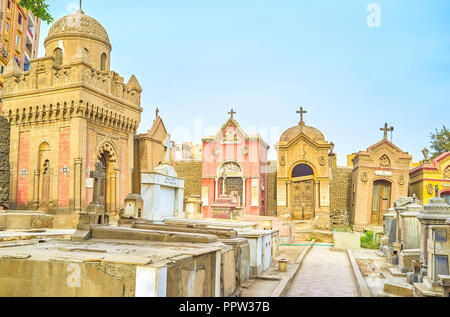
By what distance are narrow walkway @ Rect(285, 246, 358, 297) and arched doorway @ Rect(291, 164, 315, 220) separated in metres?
9.48

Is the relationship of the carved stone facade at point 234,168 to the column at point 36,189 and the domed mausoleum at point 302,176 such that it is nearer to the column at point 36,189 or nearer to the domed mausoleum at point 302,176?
the domed mausoleum at point 302,176

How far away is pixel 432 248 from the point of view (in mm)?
8516

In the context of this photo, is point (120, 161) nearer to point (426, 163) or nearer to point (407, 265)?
point (407, 265)

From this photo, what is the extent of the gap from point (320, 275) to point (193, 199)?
9774mm

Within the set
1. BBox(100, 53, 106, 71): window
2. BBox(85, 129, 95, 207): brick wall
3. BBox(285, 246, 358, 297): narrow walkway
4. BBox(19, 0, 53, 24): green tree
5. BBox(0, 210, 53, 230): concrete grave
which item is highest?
BBox(100, 53, 106, 71): window

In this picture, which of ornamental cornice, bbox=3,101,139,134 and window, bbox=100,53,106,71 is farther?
window, bbox=100,53,106,71

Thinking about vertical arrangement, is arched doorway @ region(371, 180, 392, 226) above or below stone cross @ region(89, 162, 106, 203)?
below

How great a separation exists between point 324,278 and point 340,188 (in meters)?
17.8

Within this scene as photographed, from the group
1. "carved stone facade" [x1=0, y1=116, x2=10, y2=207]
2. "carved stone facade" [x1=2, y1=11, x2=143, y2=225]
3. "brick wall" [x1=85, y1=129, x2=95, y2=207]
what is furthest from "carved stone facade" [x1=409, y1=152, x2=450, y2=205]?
"carved stone facade" [x1=0, y1=116, x2=10, y2=207]

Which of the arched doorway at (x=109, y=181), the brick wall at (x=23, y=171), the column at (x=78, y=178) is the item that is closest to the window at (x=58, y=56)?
the brick wall at (x=23, y=171)

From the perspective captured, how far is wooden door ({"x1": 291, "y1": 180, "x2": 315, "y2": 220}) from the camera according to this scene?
83.5 feet

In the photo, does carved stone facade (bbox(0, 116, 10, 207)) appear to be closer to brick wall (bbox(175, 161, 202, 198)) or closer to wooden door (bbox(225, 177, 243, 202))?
brick wall (bbox(175, 161, 202, 198))

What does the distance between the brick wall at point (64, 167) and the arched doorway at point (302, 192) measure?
1349 cm
